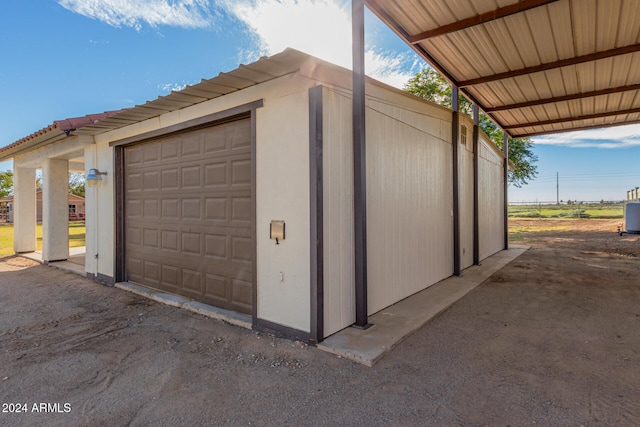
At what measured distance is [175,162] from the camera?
15.3 feet

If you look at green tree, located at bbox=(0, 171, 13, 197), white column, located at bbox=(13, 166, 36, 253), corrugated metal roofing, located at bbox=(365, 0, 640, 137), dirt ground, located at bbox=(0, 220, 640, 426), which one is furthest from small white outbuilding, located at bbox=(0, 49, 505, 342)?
green tree, located at bbox=(0, 171, 13, 197)

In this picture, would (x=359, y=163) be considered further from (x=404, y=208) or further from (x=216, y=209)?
(x=216, y=209)

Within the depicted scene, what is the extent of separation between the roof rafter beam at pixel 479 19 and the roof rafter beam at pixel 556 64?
2034mm

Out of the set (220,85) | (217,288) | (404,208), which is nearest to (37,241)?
(217,288)

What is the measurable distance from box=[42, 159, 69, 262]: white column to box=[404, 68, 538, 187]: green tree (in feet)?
45.1

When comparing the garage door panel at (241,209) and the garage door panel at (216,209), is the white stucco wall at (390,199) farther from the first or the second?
the garage door panel at (216,209)

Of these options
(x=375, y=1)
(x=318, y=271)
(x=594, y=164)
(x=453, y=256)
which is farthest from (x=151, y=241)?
(x=594, y=164)

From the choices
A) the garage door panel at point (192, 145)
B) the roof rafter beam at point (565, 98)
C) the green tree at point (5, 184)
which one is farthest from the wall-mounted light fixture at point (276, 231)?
the green tree at point (5, 184)

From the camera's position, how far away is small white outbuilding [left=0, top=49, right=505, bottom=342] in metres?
3.16

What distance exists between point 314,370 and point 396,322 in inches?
52.3

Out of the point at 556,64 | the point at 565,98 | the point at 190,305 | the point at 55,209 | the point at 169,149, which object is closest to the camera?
the point at 190,305

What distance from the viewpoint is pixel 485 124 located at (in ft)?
52.1

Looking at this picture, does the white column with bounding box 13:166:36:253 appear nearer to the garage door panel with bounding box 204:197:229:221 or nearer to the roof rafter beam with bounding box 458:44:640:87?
the garage door panel with bounding box 204:197:229:221

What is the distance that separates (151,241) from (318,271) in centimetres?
336
